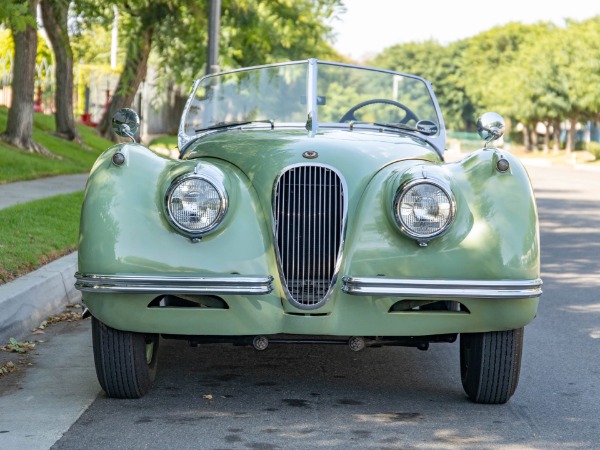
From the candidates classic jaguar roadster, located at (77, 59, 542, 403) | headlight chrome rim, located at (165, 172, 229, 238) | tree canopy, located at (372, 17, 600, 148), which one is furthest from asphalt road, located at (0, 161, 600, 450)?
tree canopy, located at (372, 17, 600, 148)

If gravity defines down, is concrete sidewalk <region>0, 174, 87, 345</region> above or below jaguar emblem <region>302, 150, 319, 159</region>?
below

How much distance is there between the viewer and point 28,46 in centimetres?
1931

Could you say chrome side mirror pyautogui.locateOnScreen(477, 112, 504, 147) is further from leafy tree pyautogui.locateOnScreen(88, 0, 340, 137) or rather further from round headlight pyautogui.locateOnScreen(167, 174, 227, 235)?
leafy tree pyautogui.locateOnScreen(88, 0, 340, 137)

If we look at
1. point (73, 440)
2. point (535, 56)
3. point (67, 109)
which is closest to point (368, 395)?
point (73, 440)

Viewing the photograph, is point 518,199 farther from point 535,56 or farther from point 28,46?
point 535,56

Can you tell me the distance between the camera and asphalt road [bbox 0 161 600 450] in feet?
15.6

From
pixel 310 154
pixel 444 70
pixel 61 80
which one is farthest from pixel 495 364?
pixel 444 70

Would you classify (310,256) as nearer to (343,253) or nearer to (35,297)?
(343,253)

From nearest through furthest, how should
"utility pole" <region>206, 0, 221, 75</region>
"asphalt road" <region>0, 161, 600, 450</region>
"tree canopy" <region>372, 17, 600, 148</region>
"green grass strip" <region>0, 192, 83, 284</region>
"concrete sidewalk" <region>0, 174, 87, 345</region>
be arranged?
"asphalt road" <region>0, 161, 600, 450</region>
"concrete sidewalk" <region>0, 174, 87, 345</region>
"green grass strip" <region>0, 192, 83, 284</region>
"utility pole" <region>206, 0, 221, 75</region>
"tree canopy" <region>372, 17, 600, 148</region>

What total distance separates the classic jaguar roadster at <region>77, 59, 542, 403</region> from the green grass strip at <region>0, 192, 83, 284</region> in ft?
8.70

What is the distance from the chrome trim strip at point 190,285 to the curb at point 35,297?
6.12ft

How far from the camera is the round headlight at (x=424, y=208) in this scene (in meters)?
5.15

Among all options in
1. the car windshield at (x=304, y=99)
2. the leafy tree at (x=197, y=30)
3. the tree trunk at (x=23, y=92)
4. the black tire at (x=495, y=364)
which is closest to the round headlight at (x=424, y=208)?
the black tire at (x=495, y=364)

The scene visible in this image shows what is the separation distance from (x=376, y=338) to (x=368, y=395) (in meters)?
0.46
